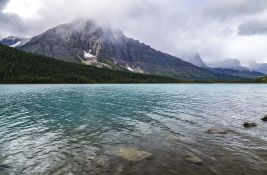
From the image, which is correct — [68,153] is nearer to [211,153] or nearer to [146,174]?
[146,174]

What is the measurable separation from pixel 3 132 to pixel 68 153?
1375 centimetres

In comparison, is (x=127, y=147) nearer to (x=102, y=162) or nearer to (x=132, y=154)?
(x=132, y=154)

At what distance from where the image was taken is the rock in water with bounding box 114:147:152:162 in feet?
73.0

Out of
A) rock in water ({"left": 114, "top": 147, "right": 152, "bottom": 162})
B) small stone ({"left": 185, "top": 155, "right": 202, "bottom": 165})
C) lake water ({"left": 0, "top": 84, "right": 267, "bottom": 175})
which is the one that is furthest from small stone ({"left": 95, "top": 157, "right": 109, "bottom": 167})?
small stone ({"left": 185, "top": 155, "right": 202, "bottom": 165})

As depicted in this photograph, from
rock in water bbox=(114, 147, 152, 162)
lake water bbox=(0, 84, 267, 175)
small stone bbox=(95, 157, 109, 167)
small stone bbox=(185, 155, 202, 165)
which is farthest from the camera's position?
rock in water bbox=(114, 147, 152, 162)

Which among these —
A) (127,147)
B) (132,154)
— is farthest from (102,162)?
(127,147)

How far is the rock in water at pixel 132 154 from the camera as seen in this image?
2224 cm

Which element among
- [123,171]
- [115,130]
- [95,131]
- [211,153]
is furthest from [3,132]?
[211,153]

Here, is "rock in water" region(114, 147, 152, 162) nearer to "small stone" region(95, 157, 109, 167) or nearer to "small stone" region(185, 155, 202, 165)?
"small stone" region(95, 157, 109, 167)

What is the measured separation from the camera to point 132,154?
2333cm

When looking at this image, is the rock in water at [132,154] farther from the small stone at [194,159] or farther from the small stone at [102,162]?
the small stone at [194,159]

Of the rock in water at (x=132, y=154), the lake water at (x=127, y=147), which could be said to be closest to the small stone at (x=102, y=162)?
the lake water at (x=127, y=147)

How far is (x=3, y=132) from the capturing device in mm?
32594

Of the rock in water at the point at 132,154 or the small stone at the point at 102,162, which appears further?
the rock in water at the point at 132,154
